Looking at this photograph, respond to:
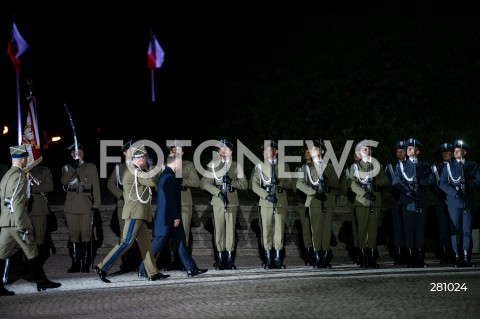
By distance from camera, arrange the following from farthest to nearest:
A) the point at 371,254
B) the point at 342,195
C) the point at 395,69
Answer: the point at 395,69 → the point at 342,195 → the point at 371,254

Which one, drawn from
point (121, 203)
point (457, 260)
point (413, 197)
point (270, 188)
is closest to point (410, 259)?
point (457, 260)

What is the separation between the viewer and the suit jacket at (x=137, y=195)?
→ 13531mm

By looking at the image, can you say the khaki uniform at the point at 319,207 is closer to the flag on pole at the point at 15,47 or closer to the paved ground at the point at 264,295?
the paved ground at the point at 264,295

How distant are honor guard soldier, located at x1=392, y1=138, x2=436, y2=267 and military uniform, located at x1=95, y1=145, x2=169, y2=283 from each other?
4419 millimetres

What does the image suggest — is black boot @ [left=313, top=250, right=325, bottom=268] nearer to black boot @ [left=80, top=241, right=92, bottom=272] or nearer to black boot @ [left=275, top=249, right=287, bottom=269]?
black boot @ [left=275, top=249, right=287, bottom=269]

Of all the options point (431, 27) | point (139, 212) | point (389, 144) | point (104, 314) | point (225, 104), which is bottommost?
point (104, 314)

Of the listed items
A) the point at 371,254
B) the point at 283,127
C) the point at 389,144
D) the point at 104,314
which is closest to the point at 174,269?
the point at 371,254

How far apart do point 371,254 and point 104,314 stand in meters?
5.97

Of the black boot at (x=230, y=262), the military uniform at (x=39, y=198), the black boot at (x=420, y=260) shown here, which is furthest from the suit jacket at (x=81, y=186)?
the black boot at (x=420, y=260)

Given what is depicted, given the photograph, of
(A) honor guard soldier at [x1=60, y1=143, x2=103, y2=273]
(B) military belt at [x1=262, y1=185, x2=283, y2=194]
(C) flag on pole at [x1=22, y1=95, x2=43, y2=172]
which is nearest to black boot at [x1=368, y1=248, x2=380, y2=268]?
(B) military belt at [x1=262, y1=185, x2=283, y2=194]

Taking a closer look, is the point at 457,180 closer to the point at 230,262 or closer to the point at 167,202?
the point at 230,262

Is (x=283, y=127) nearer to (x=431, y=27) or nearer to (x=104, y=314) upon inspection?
(x=431, y=27)

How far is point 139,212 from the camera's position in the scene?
13.5 meters

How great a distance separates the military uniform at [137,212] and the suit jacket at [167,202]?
0.21m
